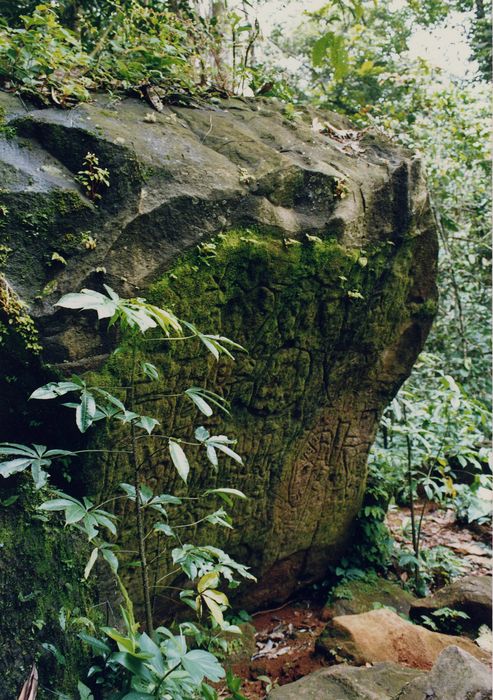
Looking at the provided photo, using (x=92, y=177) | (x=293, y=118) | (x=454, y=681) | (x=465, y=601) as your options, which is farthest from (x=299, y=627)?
(x=293, y=118)

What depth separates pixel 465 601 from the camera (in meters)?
3.62

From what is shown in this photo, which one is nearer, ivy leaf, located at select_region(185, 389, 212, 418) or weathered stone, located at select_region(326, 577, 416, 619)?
ivy leaf, located at select_region(185, 389, 212, 418)

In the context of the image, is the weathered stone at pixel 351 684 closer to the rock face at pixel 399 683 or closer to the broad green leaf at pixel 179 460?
the rock face at pixel 399 683

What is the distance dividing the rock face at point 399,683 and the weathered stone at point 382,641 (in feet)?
1.20

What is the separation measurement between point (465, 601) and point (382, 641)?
0.87 meters

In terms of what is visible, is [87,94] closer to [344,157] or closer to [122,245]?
[122,245]

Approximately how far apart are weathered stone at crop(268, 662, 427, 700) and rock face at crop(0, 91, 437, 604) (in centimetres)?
96

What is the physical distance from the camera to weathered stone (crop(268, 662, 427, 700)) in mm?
2469

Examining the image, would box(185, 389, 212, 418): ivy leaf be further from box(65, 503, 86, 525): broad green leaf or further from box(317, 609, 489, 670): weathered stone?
box(317, 609, 489, 670): weathered stone

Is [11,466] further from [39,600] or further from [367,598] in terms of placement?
[367,598]

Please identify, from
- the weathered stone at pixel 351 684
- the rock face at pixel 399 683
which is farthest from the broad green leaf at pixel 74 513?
the weathered stone at pixel 351 684

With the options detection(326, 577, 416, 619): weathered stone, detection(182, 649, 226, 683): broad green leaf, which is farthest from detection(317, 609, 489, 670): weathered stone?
detection(182, 649, 226, 683): broad green leaf

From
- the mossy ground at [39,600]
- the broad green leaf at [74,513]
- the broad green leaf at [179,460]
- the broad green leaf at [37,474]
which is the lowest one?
the mossy ground at [39,600]

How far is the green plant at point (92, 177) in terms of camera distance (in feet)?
7.72
